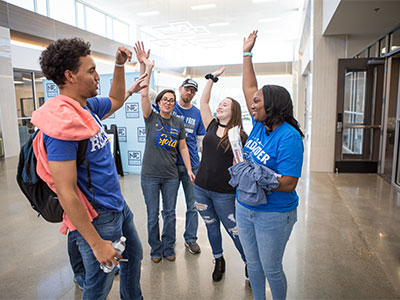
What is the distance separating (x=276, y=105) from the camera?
1484 mm

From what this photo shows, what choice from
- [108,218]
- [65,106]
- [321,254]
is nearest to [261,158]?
[108,218]

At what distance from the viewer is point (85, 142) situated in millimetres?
1167

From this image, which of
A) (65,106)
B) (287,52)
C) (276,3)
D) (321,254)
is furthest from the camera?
(287,52)

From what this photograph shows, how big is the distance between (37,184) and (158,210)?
1485 mm

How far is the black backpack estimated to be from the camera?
1166 millimetres

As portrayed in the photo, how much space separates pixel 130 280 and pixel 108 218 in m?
0.59

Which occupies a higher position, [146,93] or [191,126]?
[146,93]

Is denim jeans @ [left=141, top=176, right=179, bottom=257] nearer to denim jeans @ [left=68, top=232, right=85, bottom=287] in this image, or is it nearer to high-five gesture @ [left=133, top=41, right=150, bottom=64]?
denim jeans @ [left=68, top=232, right=85, bottom=287]

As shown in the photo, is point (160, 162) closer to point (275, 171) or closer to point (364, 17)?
point (275, 171)

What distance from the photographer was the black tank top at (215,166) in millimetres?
2111

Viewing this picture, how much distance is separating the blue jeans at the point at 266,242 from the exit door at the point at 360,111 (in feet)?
17.0

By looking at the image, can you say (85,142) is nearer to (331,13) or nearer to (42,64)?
(42,64)

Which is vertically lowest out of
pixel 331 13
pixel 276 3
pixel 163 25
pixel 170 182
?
pixel 170 182

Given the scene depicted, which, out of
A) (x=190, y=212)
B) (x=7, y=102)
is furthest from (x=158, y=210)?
(x=7, y=102)
